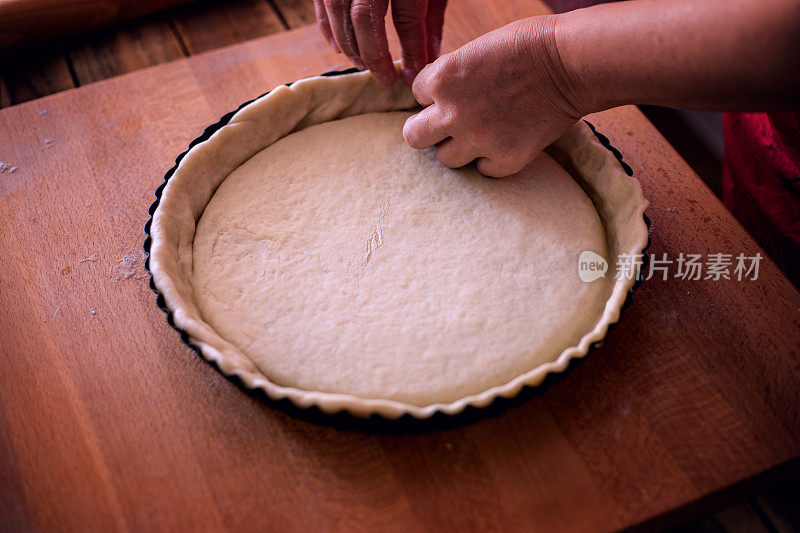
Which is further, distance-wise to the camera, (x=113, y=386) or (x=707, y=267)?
A: (x=707, y=267)

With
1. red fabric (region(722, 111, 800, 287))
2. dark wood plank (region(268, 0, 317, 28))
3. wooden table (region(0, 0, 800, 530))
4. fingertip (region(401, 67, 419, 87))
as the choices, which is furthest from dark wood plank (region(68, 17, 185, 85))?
red fabric (region(722, 111, 800, 287))

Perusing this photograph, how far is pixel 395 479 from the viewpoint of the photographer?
0.92m

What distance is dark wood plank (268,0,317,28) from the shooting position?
70.4 inches

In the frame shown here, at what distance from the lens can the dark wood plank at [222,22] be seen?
5.75ft

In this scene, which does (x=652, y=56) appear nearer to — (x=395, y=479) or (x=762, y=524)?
(x=395, y=479)

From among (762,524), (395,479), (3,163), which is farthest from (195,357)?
(762,524)

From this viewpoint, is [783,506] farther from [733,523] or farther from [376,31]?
[376,31]

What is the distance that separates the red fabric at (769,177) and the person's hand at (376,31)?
77 cm

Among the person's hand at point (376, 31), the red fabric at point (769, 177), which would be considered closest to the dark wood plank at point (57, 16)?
the person's hand at point (376, 31)

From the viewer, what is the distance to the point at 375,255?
1.10m

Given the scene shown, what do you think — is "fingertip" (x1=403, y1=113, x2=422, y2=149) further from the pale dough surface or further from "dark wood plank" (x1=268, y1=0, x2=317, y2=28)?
"dark wood plank" (x1=268, y1=0, x2=317, y2=28)

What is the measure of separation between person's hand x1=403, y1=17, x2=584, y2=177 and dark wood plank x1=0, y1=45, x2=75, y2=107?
43.3 inches

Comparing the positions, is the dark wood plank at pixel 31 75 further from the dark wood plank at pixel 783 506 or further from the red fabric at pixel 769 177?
the dark wood plank at pixel 783 506

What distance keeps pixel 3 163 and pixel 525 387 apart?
1198 mm
